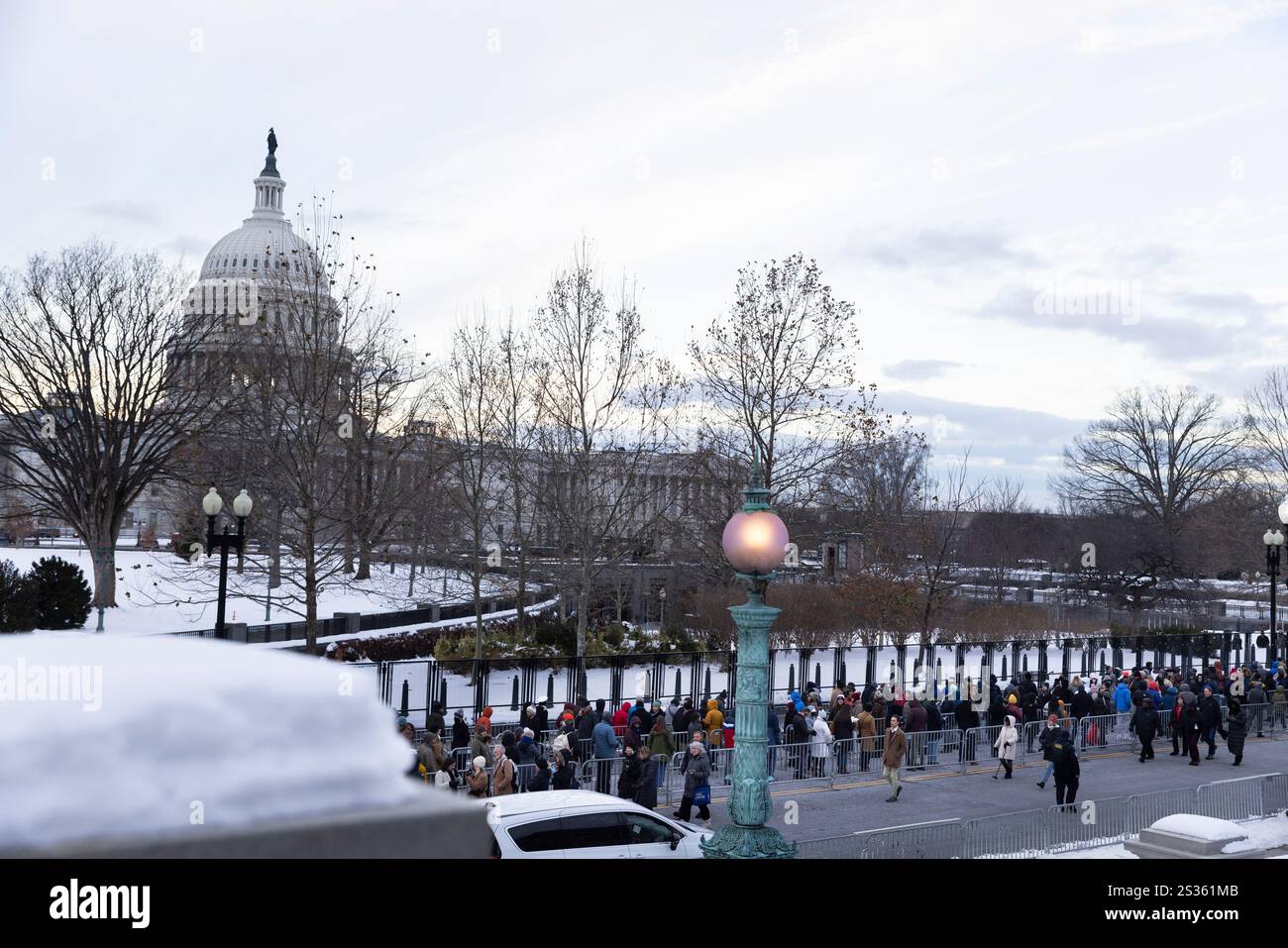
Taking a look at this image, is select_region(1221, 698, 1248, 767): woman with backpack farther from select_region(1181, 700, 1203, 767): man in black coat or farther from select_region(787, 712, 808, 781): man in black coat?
select_region(787, 712, 808, 781): man in black coat

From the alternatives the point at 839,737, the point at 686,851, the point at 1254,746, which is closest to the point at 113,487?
the point at 839,737

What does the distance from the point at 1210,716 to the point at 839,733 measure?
858 cm

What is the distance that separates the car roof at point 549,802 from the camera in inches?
487

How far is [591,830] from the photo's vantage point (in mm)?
12508

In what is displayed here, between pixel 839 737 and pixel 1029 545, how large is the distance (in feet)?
207

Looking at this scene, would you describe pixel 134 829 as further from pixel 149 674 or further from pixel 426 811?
pixel 426 811

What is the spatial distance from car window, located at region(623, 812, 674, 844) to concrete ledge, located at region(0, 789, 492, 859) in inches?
434

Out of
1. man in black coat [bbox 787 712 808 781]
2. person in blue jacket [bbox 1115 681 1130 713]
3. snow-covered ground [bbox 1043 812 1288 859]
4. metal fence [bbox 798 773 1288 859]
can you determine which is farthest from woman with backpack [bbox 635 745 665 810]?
person in blue jacket [bbox 1115 681 1130 713]

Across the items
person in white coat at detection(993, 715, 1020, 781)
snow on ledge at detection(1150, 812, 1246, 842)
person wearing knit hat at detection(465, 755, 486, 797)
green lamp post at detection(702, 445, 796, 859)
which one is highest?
green lamp post at detection(702, 445, 796, 859)

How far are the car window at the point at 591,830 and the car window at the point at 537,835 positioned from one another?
10 cm

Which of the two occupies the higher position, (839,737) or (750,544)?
(750,544)

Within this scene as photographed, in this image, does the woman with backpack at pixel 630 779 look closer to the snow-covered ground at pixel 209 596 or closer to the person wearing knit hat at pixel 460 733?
the person wearing knit hat at pixel 460 733

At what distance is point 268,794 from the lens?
6.91 feet

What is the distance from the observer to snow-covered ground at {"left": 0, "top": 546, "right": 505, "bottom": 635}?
3666 cm
